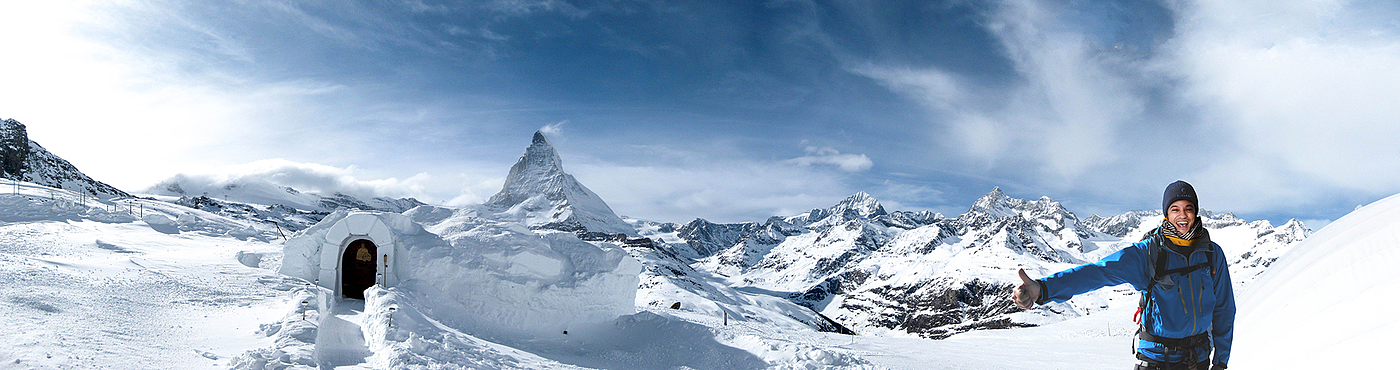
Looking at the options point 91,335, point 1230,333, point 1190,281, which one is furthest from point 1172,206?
point 91,335

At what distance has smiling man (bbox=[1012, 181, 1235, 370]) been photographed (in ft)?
14.7

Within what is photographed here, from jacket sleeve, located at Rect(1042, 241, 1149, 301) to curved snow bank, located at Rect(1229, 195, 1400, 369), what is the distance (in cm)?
195

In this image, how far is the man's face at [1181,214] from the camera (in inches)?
175

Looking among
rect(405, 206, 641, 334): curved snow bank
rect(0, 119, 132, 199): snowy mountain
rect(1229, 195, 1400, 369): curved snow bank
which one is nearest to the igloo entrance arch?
rect(405, 206, 641, 334): curved snow bank

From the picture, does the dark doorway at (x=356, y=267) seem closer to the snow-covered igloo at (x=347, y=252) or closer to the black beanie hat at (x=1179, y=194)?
Answer: the snow-covered igloo at (x=347, y=252)

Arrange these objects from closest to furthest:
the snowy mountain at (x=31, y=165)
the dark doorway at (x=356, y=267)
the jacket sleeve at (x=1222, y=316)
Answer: the jacket sleeve at (x=1222, y=316) < the dark doorway at (x=356, y=267) < the snowy mountain at (x=31, y=165)

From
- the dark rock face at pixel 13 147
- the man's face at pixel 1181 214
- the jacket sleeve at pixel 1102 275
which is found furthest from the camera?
the dark rock face at pixel 13 147

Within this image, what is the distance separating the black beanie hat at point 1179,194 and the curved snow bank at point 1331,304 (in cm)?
191

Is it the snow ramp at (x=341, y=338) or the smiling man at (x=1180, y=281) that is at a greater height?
the smiling man at (x=1180, y=281)

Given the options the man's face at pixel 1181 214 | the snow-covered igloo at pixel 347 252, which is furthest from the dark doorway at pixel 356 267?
the man's face at pixel 1181 214

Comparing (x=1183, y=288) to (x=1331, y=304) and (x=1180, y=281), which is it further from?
(x=1331, y=304)

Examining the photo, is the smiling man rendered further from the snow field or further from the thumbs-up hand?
the snow field

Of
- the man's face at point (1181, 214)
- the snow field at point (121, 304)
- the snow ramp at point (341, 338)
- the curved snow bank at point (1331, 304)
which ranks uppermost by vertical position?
the man's face at point (1181, 214)

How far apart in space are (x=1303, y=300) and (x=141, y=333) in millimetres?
17347
